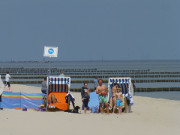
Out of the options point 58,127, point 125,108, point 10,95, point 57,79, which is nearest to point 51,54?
point 57,79

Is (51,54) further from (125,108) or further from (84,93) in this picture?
(125,108)

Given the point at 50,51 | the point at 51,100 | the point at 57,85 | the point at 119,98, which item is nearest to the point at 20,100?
the point at 51,100

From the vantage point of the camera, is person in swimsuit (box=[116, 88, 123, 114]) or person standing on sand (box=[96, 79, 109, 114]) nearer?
person standing on sand (box=[96, 79, 109, 114])

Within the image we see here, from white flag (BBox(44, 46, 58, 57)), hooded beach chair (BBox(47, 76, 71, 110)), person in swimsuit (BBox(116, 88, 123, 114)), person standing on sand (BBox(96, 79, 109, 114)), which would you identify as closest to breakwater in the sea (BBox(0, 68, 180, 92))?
hooded beach chair (BBox(47, 76, 71, 110))

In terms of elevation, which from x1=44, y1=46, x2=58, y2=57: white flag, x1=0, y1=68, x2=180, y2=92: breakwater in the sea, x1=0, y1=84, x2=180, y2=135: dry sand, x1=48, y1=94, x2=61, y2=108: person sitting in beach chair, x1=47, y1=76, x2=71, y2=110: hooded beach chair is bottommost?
x1=0, y1=68, x2=180, y2=92: breakwater in the sea

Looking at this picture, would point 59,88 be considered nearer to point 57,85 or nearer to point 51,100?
point 57,85

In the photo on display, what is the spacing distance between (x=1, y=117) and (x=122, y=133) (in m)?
3.72

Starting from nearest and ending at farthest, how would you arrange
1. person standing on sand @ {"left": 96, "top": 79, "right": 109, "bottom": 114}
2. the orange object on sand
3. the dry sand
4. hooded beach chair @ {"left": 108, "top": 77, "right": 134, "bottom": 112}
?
1. the dry sand
2. person standing on sand @ {"left": 96, "top": 79, "right": 109, "bottom": 114}
3. the orange object on sand
4. hooded beach chair @ {"left": 108, "top": 77, "right": 134, "bottom": 112}

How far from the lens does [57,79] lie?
1469cm

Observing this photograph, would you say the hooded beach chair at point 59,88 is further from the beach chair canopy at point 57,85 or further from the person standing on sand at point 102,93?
the person standing on sand at point 102,93

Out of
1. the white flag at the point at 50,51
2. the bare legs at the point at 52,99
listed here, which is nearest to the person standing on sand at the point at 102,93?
the bare legs at the point at 52,99

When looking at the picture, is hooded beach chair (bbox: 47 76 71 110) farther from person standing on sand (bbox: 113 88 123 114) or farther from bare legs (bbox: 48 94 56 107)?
person standing on sand (bbox: 113 88 123 114)

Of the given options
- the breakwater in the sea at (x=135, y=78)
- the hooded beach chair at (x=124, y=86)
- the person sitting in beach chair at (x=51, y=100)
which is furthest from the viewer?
the breakwater in the sea at (x=135, y=78)

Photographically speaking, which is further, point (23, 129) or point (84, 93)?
point (84, 93)
